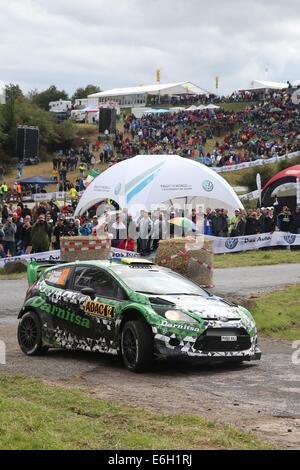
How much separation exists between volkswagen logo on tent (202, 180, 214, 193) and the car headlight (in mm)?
23372

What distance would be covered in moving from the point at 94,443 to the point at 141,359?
3.58m

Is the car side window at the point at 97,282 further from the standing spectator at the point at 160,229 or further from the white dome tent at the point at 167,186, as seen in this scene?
the white dome tent at the point at 167,186

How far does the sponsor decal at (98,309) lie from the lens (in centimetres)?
1081

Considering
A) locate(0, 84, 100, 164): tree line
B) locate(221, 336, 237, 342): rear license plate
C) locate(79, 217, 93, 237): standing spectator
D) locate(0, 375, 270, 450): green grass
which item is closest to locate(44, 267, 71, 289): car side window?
locate(221, 336, 237, 342): rear license plate

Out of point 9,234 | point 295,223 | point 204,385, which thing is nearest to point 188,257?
point 9,234

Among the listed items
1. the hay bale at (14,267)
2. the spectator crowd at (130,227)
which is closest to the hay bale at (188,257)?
the spectator crowd at (130,227)

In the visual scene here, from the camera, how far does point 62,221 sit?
27094 mm

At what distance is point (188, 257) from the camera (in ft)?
62.7

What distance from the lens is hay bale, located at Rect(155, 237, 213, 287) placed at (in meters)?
18.9

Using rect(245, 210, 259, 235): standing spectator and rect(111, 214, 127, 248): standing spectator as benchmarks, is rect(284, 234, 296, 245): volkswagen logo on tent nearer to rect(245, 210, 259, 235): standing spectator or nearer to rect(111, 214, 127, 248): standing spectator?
rect(245, 210, 259, 235): standing spectator

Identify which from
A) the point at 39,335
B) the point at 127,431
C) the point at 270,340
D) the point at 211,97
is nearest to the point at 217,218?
the point at 270,340

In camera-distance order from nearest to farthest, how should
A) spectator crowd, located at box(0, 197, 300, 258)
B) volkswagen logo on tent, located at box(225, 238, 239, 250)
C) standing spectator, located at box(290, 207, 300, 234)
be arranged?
spectator crowd, located at box(0, 197, 300, 258) < volkswagen logo on tent, located at box(225, 238, 239, 250) < standing spectator, located at box(290, 207, 300, 234)

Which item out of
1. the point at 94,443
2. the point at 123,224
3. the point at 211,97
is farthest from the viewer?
the point at 211,97

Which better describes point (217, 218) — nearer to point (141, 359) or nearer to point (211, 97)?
point (141, 359)
